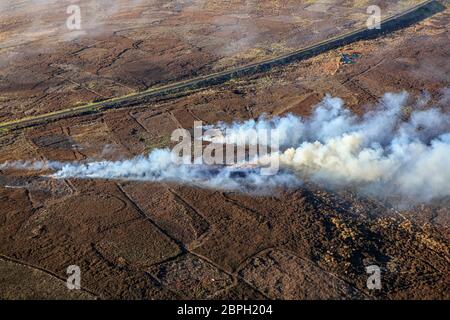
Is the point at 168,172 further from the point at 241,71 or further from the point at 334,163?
the point at 241,71

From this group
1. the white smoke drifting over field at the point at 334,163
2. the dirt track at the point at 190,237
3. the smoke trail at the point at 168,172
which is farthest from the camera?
the smoke trail at the point at 168,172

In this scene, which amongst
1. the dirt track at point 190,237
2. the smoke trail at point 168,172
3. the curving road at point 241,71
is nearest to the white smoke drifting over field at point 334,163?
the smoke trail at point 168,172

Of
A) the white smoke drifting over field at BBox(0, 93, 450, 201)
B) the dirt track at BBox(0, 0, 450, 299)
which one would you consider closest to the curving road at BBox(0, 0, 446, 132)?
the dirt track at BBox(0, 0, 450, 299)

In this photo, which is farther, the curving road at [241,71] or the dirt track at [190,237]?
the curving road at [241,71]

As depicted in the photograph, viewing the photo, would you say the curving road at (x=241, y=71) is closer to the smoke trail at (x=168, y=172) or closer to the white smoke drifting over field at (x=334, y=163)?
the smoke trail at (x=168, y=172)

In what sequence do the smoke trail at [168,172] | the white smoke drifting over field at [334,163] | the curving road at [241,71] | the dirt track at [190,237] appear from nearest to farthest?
the dirt track at [190,237], the white smoke drifting over field at [334,163], the smoke trail at [168,172], the curving road at [241,71]

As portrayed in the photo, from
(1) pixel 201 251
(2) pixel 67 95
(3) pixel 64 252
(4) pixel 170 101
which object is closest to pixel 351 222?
(1) pixel 201 251

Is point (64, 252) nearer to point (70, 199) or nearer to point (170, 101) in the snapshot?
point (70, 199)

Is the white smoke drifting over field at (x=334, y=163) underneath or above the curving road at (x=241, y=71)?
underneath
